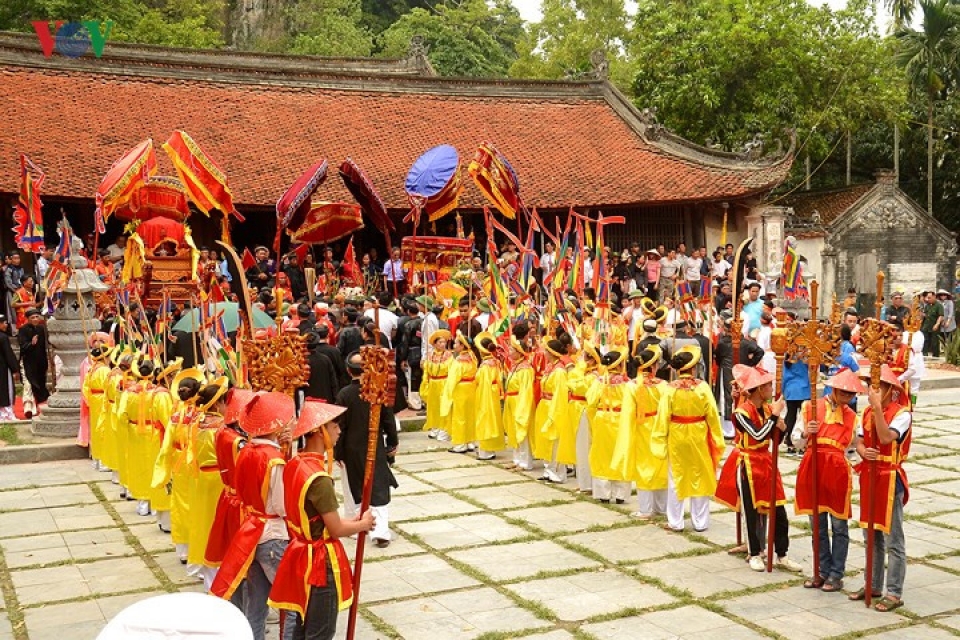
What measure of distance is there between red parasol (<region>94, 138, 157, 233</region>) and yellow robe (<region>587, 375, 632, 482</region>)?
29.0 feet

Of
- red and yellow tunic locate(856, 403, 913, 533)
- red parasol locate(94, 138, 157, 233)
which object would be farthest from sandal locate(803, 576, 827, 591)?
red parasol locate(94, 138, 157, 233)

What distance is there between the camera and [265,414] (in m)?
5.49

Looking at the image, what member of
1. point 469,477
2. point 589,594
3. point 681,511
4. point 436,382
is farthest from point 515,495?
point 589,594

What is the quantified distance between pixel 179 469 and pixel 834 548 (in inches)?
181

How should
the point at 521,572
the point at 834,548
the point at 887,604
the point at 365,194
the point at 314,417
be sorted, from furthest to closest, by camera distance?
the point at 365,194
the point at 521,572
the point at 834,548
the point at 887,604
the point at 314,417

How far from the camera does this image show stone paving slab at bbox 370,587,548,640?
21.3 feet

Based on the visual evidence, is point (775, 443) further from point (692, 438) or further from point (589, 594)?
point (589, 594)

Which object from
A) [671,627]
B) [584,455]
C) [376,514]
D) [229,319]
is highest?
[229,319]

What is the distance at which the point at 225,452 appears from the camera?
239 inches

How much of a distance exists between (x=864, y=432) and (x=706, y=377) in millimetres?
5782

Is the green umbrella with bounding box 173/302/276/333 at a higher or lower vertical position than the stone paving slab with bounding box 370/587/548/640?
higher

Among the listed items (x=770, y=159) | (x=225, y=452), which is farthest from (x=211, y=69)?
(x=225, y=452)

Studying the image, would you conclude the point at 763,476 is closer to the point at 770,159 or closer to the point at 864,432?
the point at 864,432

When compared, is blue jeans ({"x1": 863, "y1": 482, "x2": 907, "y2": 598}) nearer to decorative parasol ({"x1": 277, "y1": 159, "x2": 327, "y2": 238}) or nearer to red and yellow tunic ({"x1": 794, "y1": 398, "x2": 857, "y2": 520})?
red and yellow tunic ({"x1": 794, "y1": 398, "x2": 857, "y2": 520})
